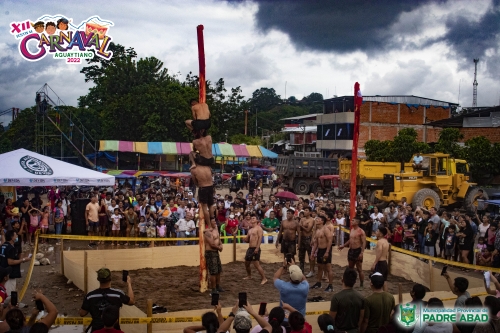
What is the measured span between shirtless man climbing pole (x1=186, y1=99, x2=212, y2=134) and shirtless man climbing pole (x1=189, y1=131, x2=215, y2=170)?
12cm

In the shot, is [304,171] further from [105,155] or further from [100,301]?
[100,301]

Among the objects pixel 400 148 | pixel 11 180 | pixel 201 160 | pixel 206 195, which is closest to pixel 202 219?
pixel 206 195

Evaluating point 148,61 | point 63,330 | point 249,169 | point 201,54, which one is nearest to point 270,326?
point 63,330

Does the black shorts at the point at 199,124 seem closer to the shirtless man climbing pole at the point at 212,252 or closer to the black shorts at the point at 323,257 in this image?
the shirtless man climbing pole at the point at 212,252

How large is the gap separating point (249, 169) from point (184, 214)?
2353 cm

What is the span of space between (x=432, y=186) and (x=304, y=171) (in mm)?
10204

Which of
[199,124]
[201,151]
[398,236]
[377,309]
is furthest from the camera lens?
[398,236]

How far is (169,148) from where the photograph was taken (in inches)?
1516

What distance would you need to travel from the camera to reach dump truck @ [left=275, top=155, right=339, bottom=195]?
103 feet

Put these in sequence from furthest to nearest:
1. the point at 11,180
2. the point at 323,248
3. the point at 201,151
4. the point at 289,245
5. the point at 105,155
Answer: the point at 105,155
the point at 11,180
the point at 289,245
the point at 323,248
the point at 201,151

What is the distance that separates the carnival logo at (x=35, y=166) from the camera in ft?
50.3

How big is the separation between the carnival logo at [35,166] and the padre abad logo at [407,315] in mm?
12477

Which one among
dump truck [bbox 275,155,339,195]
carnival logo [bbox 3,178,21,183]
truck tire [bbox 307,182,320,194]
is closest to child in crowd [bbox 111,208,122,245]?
carnival logo [bbox 3,178,21,183]

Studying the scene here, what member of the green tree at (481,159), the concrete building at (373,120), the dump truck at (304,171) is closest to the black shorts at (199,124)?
the green tree at (481,159)
